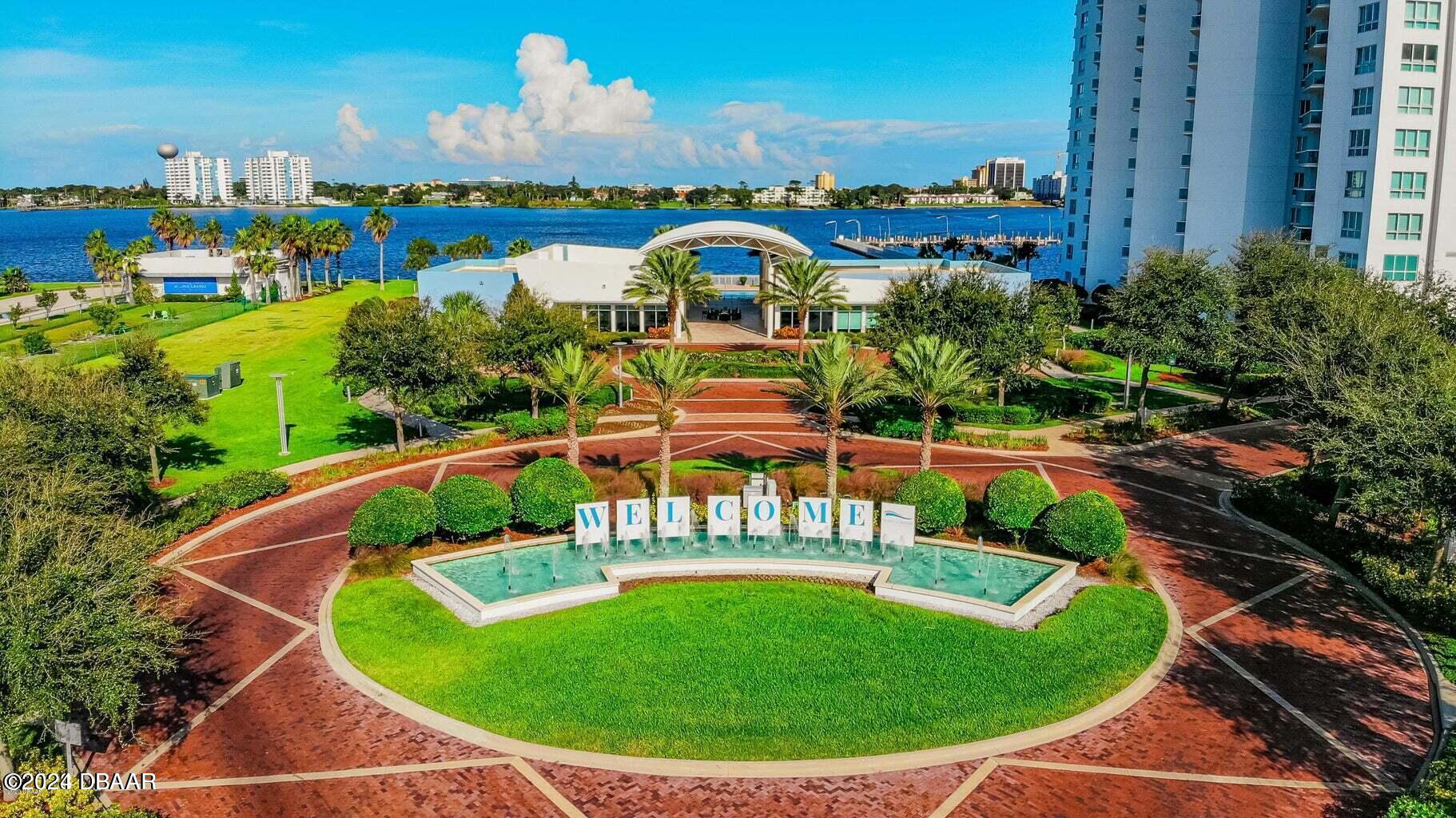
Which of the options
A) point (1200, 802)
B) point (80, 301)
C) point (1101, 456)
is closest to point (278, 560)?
point (1200, 802)

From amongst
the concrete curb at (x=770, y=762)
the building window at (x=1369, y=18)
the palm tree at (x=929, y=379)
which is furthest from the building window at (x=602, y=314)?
the building window at (x=1369, y=18)

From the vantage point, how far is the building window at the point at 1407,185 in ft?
172

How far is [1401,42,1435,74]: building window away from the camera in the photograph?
51.5m

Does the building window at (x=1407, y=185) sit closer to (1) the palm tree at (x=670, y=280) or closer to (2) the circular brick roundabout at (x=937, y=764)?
(2) the circular brick roundabout at (x=937, y=764)

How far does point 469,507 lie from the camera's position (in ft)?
90.4

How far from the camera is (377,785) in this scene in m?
16.8

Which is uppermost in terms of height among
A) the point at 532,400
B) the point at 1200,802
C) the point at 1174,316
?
the point at 1174,316

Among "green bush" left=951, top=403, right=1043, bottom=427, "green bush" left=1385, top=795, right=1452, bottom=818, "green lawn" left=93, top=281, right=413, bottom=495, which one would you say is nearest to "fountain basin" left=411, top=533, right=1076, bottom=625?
"green bush" left=1385, top=795, right=1452, bottom=818

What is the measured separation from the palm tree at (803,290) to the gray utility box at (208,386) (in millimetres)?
29083

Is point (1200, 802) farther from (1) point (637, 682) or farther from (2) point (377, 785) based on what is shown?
(2) point (377, 785)

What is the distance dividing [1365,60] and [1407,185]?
7.34 m

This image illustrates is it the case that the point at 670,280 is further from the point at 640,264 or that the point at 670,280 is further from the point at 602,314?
the point at 602,314

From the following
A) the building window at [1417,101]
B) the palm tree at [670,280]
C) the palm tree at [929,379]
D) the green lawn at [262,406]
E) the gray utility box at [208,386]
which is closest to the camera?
the palm tree at [929,379]

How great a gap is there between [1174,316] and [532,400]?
2748 cm
